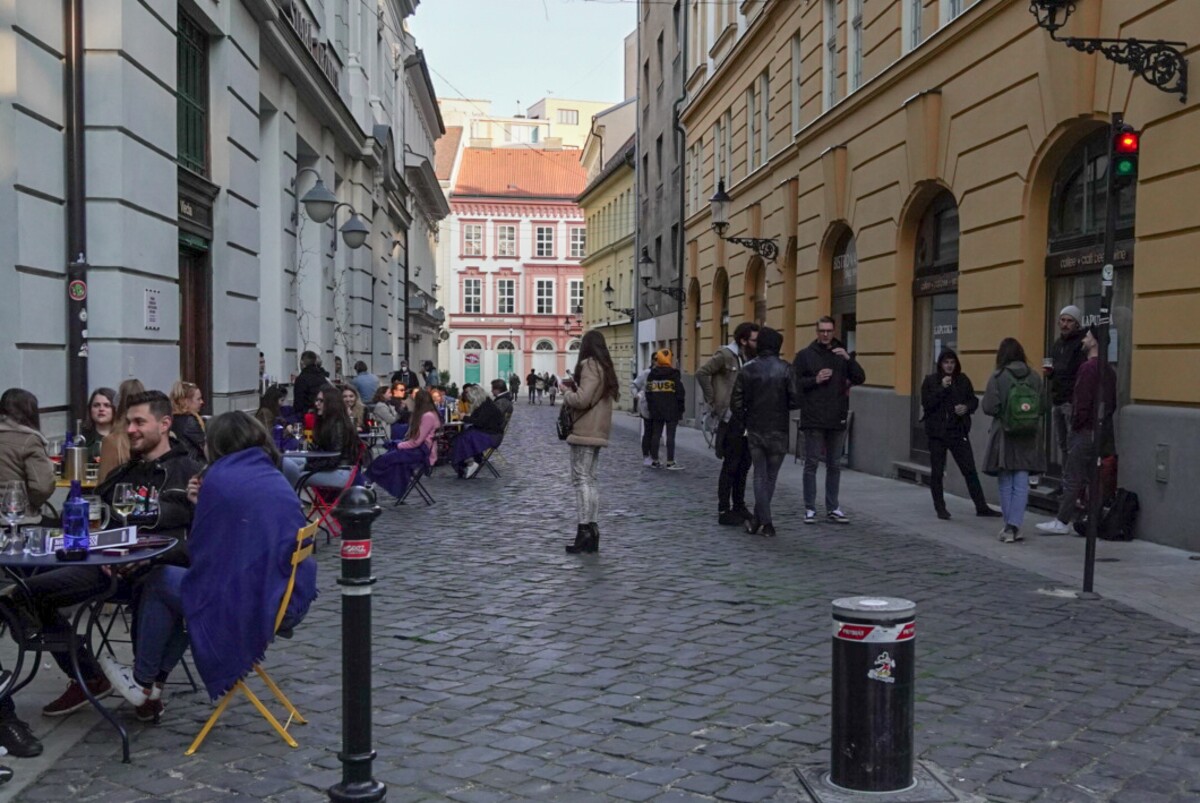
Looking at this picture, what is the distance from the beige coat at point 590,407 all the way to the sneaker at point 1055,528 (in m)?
4.23

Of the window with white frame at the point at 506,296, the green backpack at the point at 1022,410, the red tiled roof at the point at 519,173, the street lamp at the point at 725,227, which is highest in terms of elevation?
the red tiled roof at the point at 519,173

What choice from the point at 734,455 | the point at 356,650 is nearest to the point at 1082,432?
the point at 734,455

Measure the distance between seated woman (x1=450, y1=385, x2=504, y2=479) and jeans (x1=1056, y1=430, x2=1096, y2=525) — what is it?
800cm

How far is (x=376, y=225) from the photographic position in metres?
30.0

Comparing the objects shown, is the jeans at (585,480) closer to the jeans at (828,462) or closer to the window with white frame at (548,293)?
the jeans at (828,462)

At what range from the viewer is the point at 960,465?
1210 centimetres

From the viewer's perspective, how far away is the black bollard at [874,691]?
13.6 ft

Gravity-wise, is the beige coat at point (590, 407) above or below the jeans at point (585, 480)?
above

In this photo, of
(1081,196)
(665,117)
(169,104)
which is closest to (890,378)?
(1081,196)

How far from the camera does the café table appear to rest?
15.5 feet

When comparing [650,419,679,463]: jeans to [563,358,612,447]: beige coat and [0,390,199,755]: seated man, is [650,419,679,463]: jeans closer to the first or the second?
[563,358,612,447]: beige coat

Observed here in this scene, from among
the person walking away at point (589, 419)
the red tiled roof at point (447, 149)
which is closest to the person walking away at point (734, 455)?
the person walking away at point (589, 419)

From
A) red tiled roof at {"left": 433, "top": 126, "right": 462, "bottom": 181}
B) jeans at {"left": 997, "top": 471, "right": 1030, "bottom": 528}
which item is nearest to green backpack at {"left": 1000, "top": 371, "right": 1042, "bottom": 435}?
jeans at {"left": 997, "top": 471, "right": 1030, "bottom": 528}

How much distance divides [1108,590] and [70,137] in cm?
898
